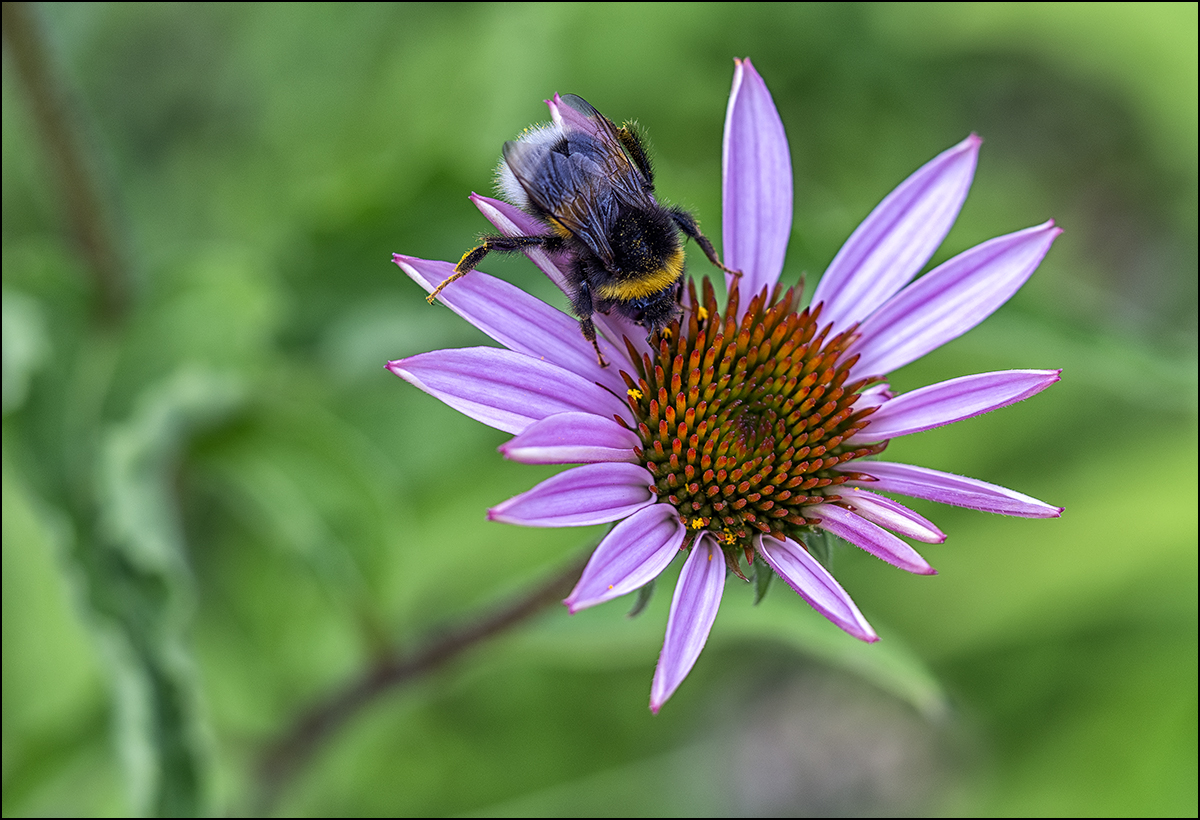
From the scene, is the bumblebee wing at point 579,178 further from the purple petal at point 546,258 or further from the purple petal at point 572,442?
the purple petal at point 572,442

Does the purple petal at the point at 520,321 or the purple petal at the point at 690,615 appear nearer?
the purple petal at the point at 690,615

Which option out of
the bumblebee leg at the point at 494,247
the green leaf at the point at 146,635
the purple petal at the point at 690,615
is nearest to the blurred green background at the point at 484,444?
the green leaf at the point at 146,635

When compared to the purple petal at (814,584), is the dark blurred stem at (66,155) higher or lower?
higher

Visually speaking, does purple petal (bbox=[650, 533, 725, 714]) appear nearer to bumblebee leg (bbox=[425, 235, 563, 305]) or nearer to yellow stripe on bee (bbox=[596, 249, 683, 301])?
yellow stripe on bee (bbox=[596, 249, 683, 301])

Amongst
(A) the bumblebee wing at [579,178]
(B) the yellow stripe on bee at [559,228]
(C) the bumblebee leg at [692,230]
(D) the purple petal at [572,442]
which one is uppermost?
(A) the bumblebee wing at [579,178]

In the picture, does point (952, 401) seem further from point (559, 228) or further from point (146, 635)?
point (146, 635)

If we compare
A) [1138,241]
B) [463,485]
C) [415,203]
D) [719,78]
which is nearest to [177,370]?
[415,203]

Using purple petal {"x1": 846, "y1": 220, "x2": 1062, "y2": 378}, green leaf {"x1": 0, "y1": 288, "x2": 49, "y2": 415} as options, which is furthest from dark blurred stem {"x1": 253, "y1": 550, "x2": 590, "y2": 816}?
green leaf {"x1": 0, "y1": 288, "x2": 49, "y2": 415}
